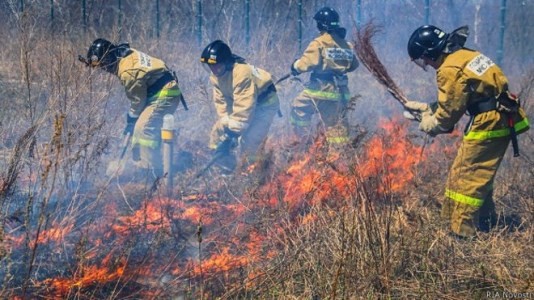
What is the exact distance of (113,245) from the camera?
3.99 metres

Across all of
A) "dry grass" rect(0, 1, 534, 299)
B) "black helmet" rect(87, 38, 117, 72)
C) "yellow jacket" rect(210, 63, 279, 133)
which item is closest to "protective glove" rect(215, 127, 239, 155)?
"yellow jacket" rect(210, 63, 279, 133)

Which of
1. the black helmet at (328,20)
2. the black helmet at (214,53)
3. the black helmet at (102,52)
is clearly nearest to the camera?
the black helmet at (102,52)

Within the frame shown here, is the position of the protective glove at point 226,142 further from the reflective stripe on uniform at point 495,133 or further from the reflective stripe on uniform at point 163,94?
the reflective stripe on uniform at point 495,133

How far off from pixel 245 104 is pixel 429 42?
260 centimetres

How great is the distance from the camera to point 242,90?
6.34m

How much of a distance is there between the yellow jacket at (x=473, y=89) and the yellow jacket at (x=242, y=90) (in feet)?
8.74

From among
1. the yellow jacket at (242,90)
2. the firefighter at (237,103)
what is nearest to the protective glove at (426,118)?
the firefighter at (237,103)

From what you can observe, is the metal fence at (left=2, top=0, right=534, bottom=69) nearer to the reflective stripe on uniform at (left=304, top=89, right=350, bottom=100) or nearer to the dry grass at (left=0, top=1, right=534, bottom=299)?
the reflective stripe on uniform at (left=304, top=89, right=350, bottom=100)

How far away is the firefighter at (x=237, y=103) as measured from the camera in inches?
247

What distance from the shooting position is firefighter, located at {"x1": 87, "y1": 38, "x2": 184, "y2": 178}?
5973mm

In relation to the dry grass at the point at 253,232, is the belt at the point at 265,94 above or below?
above

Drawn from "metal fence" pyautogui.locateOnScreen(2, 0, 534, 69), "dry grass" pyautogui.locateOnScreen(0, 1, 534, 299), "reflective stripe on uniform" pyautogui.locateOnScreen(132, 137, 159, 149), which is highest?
"metal fence" pyautogui.locateOnScreen(2, 0, 534, 69)

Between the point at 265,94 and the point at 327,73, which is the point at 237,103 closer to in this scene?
the point at 265,94

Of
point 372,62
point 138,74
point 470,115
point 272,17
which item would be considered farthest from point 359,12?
point 470,115
